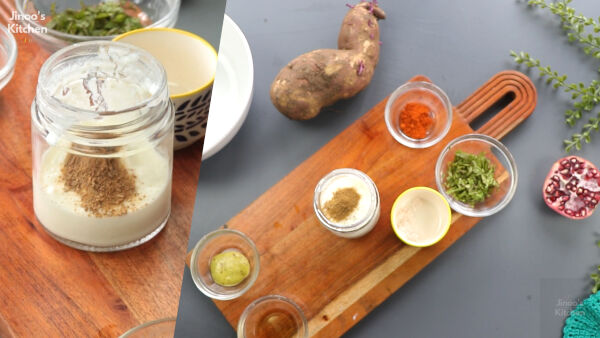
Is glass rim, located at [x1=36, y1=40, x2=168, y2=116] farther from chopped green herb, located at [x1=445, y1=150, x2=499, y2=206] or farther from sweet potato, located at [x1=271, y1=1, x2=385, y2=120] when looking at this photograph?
chopped green herb, located at [x1=445, y1=150, x2=499, y2=206]

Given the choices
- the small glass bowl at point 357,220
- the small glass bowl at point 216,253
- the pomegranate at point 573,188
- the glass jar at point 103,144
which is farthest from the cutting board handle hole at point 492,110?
the glass jar at point 103,144

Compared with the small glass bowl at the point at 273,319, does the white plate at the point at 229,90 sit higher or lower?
higher

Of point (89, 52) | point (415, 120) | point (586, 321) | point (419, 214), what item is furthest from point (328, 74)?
point (586, 321)

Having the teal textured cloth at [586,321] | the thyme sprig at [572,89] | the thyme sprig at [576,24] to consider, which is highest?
the thyme sprig at [576,24]

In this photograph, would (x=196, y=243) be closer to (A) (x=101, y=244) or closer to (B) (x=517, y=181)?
(A) (x=101, y=244)

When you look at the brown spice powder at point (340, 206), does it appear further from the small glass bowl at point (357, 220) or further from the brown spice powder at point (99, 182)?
the brown spice powder at point (99, 182)

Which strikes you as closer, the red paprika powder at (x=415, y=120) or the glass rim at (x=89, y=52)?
the glass rim at (x=89, y=52)

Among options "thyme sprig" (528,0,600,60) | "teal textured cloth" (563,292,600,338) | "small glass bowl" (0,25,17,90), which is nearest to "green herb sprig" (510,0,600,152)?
"thyme sprig" (528,0,600,60)

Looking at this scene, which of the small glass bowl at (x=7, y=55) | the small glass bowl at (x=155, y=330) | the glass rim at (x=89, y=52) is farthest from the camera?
the small glass bowl at (x=7, y=55)
